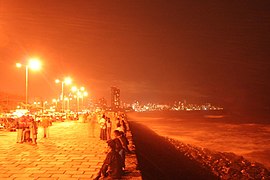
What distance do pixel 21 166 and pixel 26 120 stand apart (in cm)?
820

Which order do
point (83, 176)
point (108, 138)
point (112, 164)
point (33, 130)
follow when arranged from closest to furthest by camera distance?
point (112, 164) → point (83, 176) → point (33, 130) → point (108, 138)

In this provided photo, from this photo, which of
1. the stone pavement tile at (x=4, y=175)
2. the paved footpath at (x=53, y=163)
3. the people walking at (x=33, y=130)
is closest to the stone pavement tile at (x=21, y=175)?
the paved footpath at (x=53, y=163)

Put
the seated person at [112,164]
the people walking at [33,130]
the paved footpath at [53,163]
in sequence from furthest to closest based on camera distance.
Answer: the people walking at [33,130], the paved footpath at [53,163], the seated person at [112,164]

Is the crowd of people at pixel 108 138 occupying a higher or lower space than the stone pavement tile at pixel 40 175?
higher

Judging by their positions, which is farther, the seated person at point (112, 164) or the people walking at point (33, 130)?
the people walking at point (33, 130)

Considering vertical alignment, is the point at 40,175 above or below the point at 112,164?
below

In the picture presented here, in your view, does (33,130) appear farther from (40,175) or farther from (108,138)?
(40,175)

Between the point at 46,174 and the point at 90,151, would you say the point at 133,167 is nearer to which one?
the point at 46,174

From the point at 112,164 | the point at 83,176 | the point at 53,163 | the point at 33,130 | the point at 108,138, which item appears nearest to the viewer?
the point at 112,164

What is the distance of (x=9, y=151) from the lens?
14.8 metres

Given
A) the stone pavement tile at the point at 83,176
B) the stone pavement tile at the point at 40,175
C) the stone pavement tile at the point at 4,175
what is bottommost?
the stone pavement tile at the point at 83,176

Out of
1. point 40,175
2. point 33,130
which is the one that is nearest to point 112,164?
point 40,175

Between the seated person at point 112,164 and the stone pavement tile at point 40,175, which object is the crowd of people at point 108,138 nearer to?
the seated person at point 112,164

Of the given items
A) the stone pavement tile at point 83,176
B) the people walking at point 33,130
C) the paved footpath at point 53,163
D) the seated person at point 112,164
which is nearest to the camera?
the seated person at point 112,164
